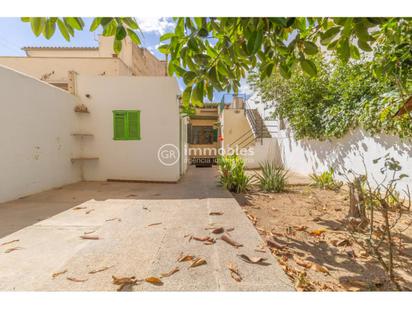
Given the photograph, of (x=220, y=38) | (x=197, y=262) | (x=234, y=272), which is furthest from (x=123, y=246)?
(x=220, y=38)

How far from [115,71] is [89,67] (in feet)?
4.87

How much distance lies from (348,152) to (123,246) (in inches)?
253

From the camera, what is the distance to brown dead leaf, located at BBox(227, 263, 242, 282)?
5.10ft

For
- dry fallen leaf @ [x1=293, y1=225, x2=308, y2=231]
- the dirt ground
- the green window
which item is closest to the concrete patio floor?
the dirt ground

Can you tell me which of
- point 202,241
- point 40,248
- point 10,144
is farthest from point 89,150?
point 202,241

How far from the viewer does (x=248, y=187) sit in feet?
18.1

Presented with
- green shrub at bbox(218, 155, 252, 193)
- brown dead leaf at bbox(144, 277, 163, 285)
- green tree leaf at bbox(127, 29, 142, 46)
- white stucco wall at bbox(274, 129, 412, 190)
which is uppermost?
green tree leaf at bbox(127, 29, 142, 46)

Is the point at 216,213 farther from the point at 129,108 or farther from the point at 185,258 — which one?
the point at 129,108

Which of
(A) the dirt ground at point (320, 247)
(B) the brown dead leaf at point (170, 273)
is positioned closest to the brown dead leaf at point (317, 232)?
(A) the dirt ground at point (320, 247)

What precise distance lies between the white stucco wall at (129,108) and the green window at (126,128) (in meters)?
0.13

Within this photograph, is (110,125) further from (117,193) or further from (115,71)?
(115,71)

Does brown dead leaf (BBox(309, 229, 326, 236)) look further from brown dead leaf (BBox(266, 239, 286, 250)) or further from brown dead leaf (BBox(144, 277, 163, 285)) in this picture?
brown dead leaf (BBox(144, 277, 163, 285))

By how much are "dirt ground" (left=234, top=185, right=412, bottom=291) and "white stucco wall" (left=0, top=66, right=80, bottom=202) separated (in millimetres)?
4864

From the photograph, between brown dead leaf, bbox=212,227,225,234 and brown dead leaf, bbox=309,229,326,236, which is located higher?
brown dead leaf, bbox=212,227,225,234
